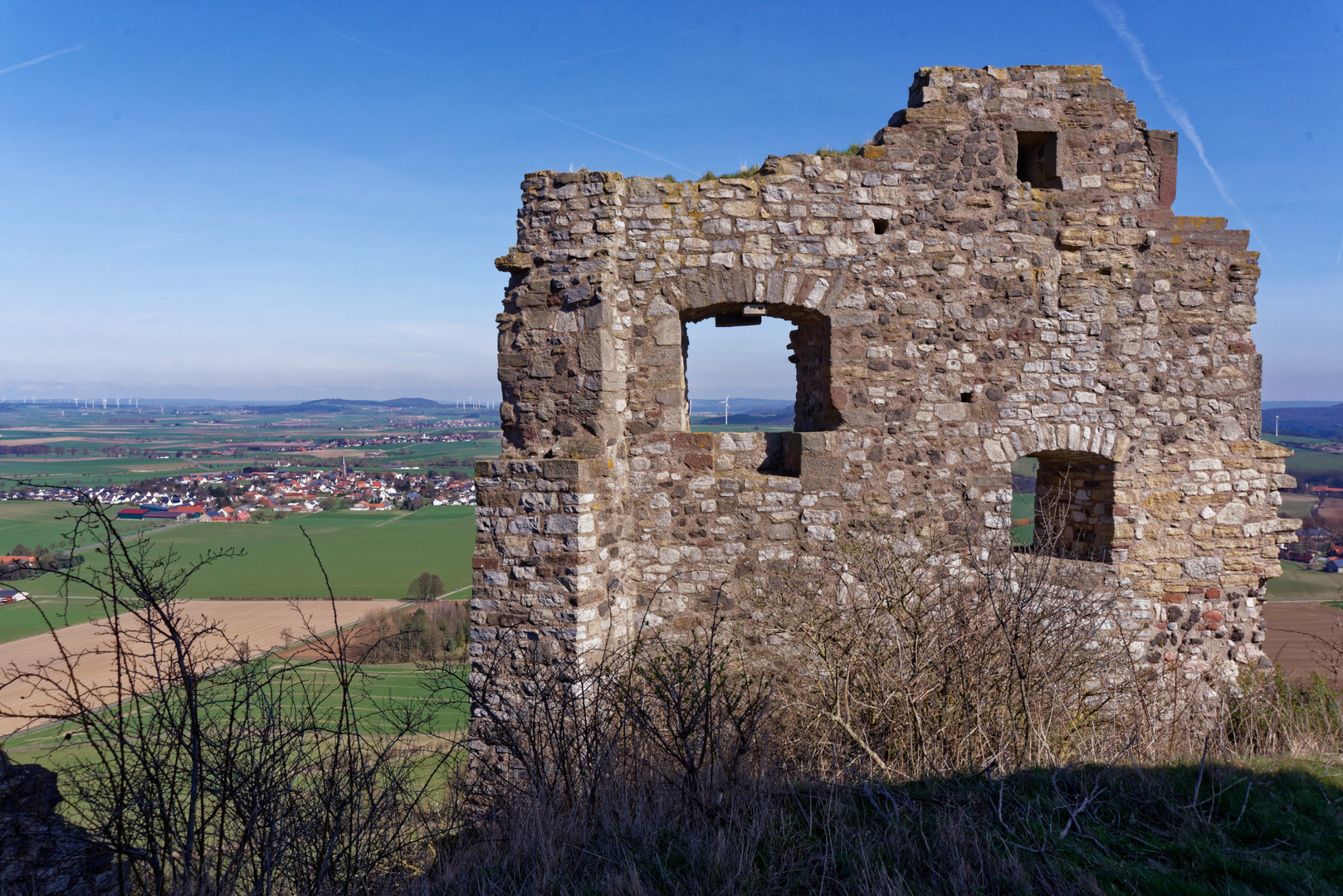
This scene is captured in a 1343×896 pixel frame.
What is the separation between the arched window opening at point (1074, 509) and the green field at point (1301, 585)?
9.96 feet

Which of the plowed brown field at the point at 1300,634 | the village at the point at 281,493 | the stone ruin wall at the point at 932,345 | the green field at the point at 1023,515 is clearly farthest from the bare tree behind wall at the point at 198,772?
the village at the point at 281,493

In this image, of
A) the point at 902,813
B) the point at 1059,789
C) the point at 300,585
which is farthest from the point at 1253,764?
the point at 300,585

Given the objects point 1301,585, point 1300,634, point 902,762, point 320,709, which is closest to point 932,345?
point 902,762

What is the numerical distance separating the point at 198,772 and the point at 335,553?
894 inches

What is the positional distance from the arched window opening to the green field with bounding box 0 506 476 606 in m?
15.4

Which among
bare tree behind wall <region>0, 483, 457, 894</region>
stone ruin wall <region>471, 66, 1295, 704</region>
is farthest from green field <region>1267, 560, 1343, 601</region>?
bare tree behind wall <region>0, 483, 457, 894</region>

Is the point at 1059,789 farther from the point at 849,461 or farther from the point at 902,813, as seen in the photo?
the point at 849,461

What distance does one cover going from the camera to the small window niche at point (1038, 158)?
5711mm

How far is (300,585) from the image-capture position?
758 inches

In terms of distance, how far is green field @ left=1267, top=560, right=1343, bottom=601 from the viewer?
7.75m

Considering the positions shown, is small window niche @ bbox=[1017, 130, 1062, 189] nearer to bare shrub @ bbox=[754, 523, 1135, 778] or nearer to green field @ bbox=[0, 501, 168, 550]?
bare shrub @ bbox=[754, 523, 1135, 778]

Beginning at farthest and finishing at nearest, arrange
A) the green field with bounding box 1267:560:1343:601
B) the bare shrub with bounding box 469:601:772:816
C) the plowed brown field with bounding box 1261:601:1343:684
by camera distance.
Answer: the green field with bounding box 1267:560:1343:601
the plowed brown field with bounding box 1261:601:1343:684
the bare shrub with bounding box 469:601:772:816

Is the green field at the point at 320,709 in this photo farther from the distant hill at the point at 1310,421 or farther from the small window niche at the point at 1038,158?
the distant hill at the point at 1310,421

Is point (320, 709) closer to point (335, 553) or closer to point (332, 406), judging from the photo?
point (335, 553)
